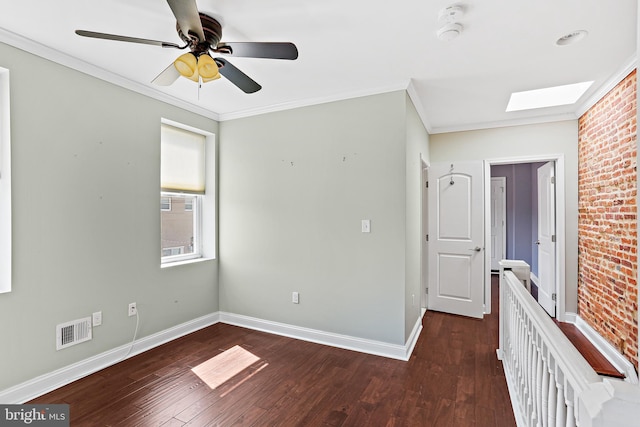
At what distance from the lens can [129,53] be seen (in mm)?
2441

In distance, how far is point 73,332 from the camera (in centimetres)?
252

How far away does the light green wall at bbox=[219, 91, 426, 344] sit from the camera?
9.79 feet

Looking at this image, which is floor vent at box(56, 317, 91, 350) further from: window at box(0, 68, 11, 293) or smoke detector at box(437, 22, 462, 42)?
smoke detector at box(437, 22, 462, 42)

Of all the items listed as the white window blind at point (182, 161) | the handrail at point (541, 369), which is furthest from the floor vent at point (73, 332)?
the handrail at point (541, 369)

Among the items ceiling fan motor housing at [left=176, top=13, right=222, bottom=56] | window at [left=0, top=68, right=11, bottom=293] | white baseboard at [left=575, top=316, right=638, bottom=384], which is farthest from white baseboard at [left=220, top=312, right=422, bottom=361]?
ceiling fan motor housing at [left=176, top=13, right=222, bottom=56]

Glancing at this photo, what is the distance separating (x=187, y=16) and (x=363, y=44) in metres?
1.26

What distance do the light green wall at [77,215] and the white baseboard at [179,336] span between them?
0.20 ft

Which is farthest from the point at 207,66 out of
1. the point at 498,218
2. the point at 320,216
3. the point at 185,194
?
the point at 498,218

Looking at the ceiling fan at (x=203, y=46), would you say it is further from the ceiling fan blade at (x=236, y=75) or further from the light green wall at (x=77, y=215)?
the light green wall at (x=77, y=215)

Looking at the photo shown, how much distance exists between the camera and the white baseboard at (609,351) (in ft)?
8.35

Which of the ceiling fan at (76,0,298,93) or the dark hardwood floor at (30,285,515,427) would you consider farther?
the dark hardwood floor at (30,285,515,427)

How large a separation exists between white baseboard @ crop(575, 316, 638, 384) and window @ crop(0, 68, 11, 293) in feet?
14.9

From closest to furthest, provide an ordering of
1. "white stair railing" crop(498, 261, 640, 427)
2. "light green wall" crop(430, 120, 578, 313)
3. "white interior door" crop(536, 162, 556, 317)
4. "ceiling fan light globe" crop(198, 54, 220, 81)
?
"white stair railing" crop(498, 261, 640, 427) → "ceiling fan light globe" crop(198, 54, 220, 81) → "light green wall" crop(430, 120, 578, 313) → "white interior door" crop(536, 162, 556, 317)

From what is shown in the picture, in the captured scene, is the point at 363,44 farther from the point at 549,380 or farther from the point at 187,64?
the point at 549,380
